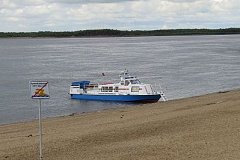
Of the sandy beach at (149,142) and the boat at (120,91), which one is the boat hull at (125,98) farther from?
the sandy beach at (149,142)

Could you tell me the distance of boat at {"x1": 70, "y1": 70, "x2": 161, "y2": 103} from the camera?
1772 inches

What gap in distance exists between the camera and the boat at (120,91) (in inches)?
1772

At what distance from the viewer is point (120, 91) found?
46.5m

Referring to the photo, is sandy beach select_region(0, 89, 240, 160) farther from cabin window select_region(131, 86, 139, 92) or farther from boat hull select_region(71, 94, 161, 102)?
cabin window select_region(131, 86, 139, 92)

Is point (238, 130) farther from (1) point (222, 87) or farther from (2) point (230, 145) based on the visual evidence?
(1) point (222, 87)

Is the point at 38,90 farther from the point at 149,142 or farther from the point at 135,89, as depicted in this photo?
the point at 135,89

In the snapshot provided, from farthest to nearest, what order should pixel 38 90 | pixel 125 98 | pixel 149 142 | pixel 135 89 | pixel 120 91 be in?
pixel 120 91 → pixel 135 89 → pixel 125 98 → pixel 149 142 → pixel 38 90

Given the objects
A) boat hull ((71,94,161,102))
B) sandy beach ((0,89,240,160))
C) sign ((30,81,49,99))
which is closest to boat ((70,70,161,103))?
boat hull ((71,94,161,102))

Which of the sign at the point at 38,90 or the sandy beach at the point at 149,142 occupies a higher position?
the sign at the point at 38,90

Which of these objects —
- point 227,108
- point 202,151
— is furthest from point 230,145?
point 227,108

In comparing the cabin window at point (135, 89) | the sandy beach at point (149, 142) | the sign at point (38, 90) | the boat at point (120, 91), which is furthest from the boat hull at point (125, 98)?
the sign at point (38, 90)

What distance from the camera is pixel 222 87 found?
169ft

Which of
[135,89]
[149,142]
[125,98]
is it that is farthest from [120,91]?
[149,142]

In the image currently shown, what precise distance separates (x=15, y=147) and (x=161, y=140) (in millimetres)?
4391
